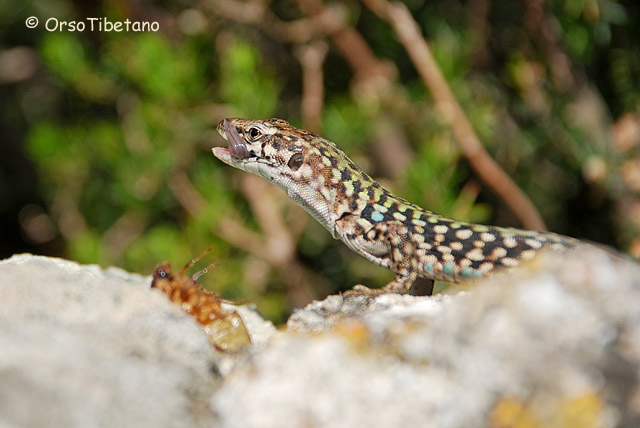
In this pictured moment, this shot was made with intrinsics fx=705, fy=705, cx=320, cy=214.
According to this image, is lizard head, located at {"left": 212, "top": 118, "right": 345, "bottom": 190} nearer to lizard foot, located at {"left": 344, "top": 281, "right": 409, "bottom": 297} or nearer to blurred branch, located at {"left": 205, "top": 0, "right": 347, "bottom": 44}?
lizard foot, located at {"left": 344, "top": 281, "right": 409, "bottom": 297}

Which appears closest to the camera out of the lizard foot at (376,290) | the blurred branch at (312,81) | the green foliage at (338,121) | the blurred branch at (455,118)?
the lizard foot at (376,290)

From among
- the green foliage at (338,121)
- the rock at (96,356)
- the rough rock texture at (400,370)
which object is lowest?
the green foliage at (338,121)

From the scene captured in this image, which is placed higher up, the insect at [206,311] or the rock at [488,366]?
the rock at [488,366]

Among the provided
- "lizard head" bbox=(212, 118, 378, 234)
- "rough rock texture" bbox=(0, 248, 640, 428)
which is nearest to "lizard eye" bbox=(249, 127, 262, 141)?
"lizard head" bbox=(212, 118, 378, 234)

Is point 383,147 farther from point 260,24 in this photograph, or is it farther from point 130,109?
point 130,109

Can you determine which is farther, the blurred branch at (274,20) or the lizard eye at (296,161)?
the blurred branch at (274,20)

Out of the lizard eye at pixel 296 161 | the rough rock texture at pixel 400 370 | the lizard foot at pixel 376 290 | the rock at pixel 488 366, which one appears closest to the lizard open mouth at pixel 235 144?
the lizard eye at pixel 296 161

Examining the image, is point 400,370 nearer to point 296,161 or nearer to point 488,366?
point 488,366

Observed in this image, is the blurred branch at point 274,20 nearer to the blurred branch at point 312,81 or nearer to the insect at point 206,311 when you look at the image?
the blurred branch at point 312,81

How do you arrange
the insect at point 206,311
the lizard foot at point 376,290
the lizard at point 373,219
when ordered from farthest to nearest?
the lizard at point 373,219 < the lizard foot at point 376,290 < the insect at point 206,311
